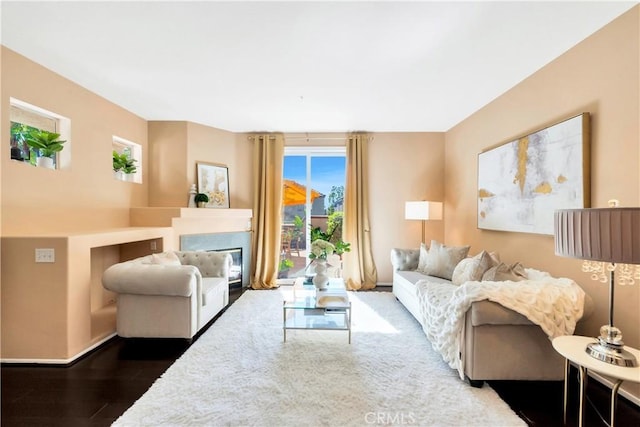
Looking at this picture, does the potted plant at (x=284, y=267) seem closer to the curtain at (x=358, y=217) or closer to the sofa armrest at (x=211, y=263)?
the curtain at (x=358, y=217)

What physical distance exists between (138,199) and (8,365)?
7.98 ft

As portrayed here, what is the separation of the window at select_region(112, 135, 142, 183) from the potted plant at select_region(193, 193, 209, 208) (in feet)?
2.98

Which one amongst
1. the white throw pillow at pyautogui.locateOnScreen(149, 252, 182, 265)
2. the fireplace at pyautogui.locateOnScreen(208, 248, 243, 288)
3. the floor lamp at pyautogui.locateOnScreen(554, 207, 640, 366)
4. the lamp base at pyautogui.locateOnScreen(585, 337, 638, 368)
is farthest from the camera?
the fireplace at pyautogui.locateOnScreen(208, 248, 243, 288)

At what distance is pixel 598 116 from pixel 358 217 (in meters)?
3.17

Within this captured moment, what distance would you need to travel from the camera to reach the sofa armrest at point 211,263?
3637 mm

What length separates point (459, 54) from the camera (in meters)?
2.47

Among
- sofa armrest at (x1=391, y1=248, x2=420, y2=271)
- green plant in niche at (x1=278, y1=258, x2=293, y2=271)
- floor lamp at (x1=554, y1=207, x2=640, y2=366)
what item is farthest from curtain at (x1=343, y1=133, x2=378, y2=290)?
floor lamp at (x1=554, y1=207, x2=640, y2=366)

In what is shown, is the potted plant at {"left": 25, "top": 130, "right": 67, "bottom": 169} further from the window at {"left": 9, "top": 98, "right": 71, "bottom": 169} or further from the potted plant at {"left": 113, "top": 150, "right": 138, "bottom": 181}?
the potted plant at {"left": 113, "top": 150, "right": 138, "bottom": 181}

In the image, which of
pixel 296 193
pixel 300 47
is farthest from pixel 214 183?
pixel 300 47

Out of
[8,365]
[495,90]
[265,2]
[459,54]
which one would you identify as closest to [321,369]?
[8,365]

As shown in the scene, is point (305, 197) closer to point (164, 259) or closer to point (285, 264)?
point (285, 264)

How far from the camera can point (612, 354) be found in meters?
1.45

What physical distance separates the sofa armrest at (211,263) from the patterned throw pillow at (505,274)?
3.00 metres

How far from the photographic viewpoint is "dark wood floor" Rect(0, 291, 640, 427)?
175 centimetres
